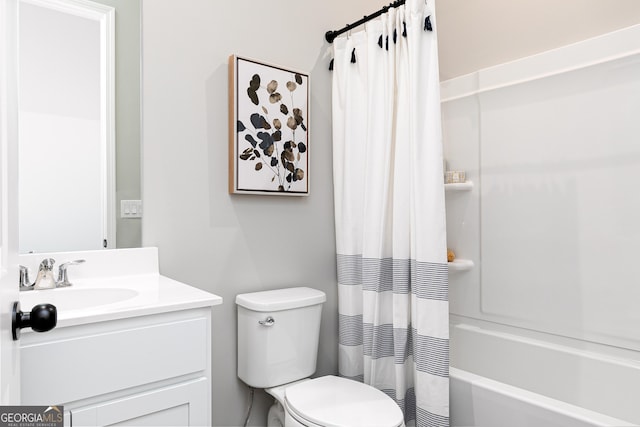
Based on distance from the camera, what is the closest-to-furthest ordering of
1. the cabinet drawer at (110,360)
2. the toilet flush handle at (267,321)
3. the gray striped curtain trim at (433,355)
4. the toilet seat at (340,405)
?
the cabinet drawer at (110,360) → the toilet seat at (340,405) → the gray striped curtain trim at (433,355) → the toilet flush handle at (267,321)

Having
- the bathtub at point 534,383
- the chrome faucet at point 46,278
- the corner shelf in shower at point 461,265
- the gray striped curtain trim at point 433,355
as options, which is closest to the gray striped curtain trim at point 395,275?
the gray striped curtain trim at point 433,355

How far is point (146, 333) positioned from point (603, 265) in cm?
192

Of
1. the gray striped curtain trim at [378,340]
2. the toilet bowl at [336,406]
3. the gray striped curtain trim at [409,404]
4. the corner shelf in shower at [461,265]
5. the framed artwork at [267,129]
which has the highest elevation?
the framed artwork at [267,129]

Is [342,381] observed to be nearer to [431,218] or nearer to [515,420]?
[515,420]

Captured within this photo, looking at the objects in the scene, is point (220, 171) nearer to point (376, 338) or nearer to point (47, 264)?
point (47, 264)

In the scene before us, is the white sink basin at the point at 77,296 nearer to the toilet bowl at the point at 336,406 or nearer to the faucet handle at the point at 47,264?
the faucet handle at the point at 47,264

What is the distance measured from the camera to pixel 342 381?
1666mm

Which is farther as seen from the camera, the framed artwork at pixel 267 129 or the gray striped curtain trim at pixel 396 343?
the framed artwork at pixel 267 129

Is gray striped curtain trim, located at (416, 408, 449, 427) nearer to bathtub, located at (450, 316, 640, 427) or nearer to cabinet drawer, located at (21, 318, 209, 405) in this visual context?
bathtub, located at (450, 316, 640, 427)

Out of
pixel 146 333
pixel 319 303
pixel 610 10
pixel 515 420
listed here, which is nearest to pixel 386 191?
pixel 319 303

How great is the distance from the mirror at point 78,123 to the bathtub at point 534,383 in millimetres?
1436

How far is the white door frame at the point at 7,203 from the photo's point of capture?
53 centimetres

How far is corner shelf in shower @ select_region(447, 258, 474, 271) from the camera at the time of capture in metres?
2.29

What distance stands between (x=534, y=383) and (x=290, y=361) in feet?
4.04
